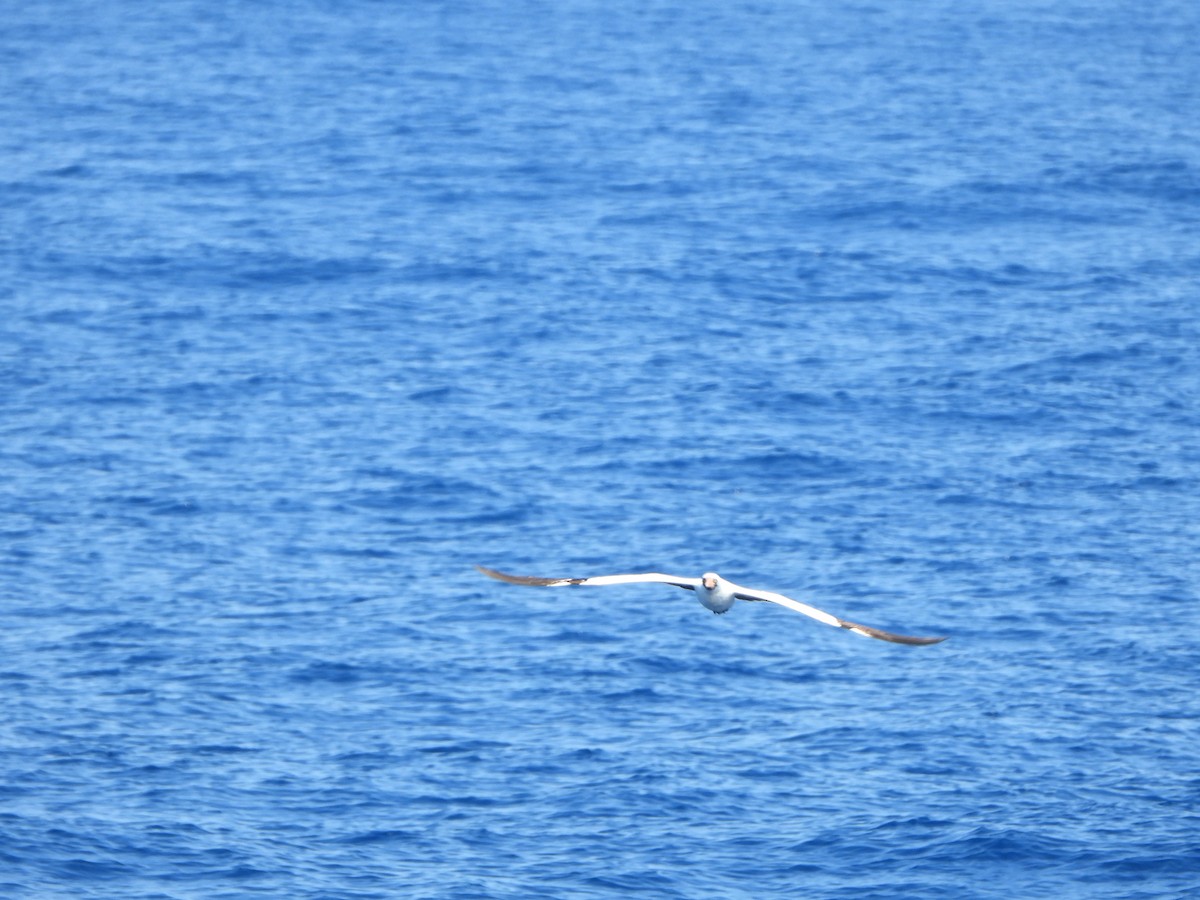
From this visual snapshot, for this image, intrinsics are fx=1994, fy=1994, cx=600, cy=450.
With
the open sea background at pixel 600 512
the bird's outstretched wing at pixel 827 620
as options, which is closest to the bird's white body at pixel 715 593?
the bird's outstretched wing at pixel 827 620

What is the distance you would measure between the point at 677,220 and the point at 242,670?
7310 cm

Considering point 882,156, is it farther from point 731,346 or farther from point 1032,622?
point 1032,622

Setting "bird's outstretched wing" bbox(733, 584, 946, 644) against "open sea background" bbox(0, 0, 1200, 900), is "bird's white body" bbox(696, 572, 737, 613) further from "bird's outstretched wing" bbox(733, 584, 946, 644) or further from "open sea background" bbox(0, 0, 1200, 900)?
"open sea background" bbox(0, 0, 1200, 900)

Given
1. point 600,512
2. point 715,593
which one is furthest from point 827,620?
point 600,512

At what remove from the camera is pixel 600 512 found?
109188mm

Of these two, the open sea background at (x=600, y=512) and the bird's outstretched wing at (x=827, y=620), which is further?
the open sea background at (x=600, y=512)

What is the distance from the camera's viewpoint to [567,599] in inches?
4124

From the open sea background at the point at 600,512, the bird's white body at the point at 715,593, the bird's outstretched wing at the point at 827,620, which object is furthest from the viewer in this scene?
the open sea background at the point at 600,512

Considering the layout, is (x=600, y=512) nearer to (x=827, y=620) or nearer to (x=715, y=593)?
(x=715, y=593)

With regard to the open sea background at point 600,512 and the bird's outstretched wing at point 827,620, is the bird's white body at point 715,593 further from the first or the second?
the open sea background at point 600,512

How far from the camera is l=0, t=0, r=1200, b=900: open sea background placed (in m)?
84.6

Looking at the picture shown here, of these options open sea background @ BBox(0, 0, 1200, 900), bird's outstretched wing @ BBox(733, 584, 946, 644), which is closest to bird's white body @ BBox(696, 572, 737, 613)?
bird's outstretched wing @ BBox(733, 584, 946, 644)

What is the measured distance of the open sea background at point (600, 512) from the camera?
8456 cm

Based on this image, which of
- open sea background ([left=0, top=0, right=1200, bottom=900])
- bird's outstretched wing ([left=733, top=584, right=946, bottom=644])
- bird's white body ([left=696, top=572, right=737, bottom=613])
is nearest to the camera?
bird's outstretched wing ([left=733, top=584, right=946, bottom=644])
